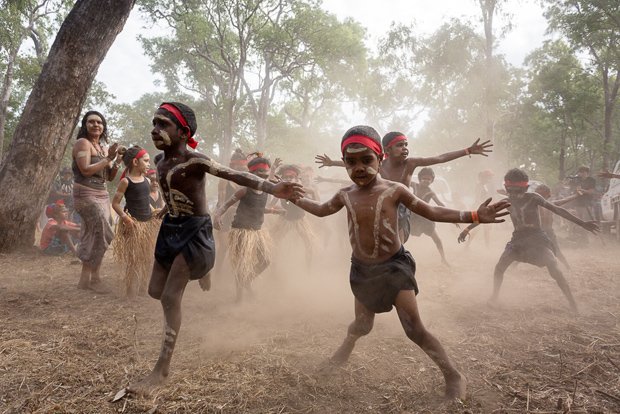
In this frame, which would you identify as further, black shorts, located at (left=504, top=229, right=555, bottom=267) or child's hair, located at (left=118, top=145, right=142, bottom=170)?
child's hair, located at (left=118, top=145, right=142, bottom=170)

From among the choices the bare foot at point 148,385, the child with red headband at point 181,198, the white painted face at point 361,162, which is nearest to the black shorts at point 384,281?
the white painted face at point 361,162

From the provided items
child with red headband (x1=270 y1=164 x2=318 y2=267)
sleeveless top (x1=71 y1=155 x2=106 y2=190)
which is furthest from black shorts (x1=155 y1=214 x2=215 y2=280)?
child with red headband (x1=270 y1=164 x2=318 y2=267)

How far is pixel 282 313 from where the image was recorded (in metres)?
4.72

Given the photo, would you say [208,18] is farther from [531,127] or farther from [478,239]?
[531,127]

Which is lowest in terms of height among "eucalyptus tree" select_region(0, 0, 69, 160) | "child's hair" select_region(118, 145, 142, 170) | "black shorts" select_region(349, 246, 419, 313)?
"black shorts" select_region(349, 246, 419, 313)

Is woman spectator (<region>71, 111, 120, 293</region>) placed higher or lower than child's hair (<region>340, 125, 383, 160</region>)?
lower

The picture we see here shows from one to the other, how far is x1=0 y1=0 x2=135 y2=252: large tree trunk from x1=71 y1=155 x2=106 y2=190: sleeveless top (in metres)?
2.23

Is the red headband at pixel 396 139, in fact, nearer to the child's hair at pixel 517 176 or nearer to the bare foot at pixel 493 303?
the child's hair at pixel 517 176

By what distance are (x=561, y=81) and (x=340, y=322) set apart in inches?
717

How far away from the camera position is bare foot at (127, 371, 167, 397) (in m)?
2.59

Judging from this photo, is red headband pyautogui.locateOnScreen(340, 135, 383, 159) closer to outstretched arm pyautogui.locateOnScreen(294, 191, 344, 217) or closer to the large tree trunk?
outstretched arm pyautogui.locateOnScreen(294, 191, 344, 217)

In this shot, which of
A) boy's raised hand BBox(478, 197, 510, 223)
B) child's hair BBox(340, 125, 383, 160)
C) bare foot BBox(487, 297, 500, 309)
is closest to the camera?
boy's raised hand BBox(478, 197, 510, 223)

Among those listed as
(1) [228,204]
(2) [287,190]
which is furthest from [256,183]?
(1) [228,204]

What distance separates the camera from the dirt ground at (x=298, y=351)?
2605mm
